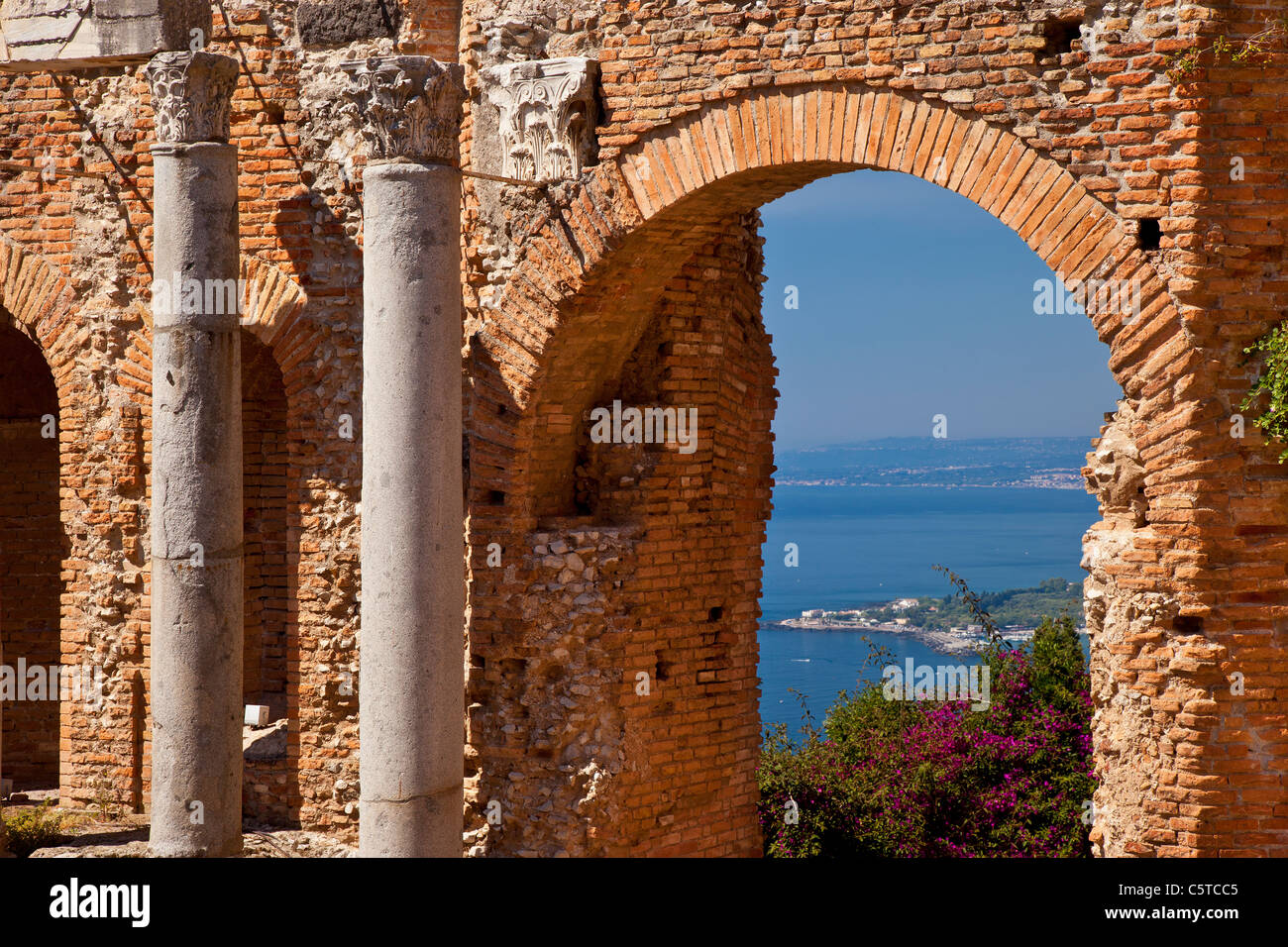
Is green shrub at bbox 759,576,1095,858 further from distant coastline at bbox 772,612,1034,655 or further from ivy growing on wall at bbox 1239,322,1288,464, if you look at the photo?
ivy growing on wall at bbox 1239,322,1288,464

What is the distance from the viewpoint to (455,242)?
25.9 ft

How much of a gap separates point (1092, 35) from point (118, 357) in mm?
6591

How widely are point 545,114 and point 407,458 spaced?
237cm

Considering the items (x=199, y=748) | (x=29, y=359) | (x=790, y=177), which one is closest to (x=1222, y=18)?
(x=790, y=177)

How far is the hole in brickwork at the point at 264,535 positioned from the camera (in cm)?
1192

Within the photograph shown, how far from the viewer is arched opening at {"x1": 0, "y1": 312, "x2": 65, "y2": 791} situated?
1248cm

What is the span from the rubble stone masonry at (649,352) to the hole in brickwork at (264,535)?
58mm

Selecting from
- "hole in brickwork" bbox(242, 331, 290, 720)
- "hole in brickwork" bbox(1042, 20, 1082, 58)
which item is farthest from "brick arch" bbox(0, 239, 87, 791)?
"hole in brickwork" bbox(1042, 20, 1082, 58)

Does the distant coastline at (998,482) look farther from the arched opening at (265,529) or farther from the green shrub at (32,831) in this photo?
the green shrub at (32,831)

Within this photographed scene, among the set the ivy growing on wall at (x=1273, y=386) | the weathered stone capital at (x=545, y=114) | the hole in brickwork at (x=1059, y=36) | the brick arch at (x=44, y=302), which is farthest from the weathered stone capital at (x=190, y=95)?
the ivy growing on wall at (x=1273, y=386)
